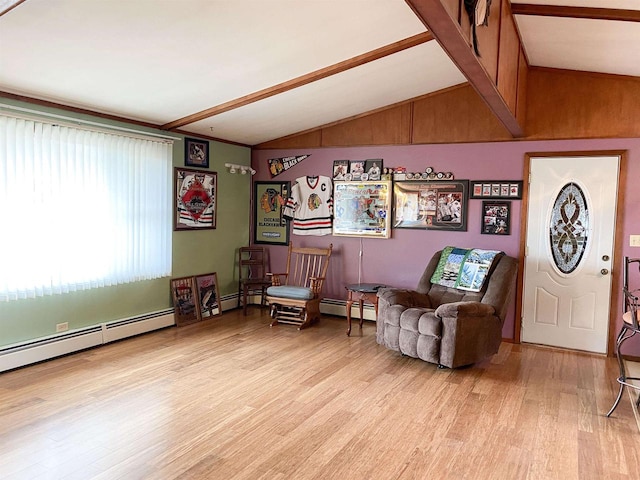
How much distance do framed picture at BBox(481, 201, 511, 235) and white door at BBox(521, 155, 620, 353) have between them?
0.72ft

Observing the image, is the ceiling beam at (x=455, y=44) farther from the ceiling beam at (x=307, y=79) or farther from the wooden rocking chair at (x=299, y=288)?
the wooden rocking chair at (x=299, y=288)

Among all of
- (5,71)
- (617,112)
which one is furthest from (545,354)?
(5,71)

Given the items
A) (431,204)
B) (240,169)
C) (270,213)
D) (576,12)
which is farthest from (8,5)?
(270,213)

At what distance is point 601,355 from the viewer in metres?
4.77

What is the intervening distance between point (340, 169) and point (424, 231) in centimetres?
133

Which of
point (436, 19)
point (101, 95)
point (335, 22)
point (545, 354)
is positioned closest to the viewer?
point (436, 19)

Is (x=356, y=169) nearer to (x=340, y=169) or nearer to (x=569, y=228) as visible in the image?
(x=340, y=169)

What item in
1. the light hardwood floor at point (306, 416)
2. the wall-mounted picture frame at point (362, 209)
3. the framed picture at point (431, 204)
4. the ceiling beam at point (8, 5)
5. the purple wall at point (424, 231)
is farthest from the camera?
the wall-mounted picture frame at point (362, 209)

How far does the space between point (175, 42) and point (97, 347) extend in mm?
3025

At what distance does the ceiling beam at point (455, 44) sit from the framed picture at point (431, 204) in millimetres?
1852

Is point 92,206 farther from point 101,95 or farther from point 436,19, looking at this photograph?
point 436,19

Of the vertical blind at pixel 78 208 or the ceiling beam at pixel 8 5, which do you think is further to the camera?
the vertical blind at pixel 78 208

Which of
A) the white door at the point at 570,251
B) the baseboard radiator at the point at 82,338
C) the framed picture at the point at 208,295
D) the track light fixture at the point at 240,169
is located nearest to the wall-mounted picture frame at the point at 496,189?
the white door at the point at 570,251

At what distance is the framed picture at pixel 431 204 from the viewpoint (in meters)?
5.35
